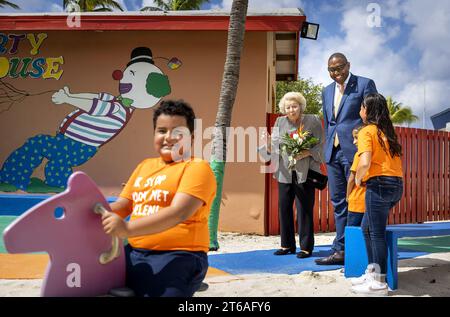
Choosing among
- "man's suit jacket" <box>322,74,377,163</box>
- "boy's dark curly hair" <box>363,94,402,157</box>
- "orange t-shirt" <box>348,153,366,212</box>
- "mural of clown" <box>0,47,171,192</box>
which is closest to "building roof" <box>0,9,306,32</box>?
"mural of clown" <box>0,47,171,192</box>

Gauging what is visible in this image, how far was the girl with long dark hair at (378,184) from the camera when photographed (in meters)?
3.38

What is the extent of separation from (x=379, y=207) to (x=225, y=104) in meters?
2.58

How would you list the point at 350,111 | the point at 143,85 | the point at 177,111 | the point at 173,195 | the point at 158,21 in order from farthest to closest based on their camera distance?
the point at 143,85 < the point at 158,21 < the point at 350,111 < the point at 177,111 < the point at 173,195

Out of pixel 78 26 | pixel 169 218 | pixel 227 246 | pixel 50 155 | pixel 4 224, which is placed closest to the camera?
pixel 169 218

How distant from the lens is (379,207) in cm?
338

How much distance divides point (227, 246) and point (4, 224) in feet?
11.5

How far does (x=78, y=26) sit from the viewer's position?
7.25 meters

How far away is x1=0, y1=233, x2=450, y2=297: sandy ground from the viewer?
342 centimetres

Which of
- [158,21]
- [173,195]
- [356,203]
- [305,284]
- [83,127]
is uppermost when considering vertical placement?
[158,21]

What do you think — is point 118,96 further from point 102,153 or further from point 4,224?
point 4,224

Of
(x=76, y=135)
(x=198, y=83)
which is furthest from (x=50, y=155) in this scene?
(x=198, y=83)

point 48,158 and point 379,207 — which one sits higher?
Answer: point 48,158

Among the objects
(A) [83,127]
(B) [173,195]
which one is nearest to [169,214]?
(B) [173,195]

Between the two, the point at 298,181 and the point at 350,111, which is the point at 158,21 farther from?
the point at 350,111
